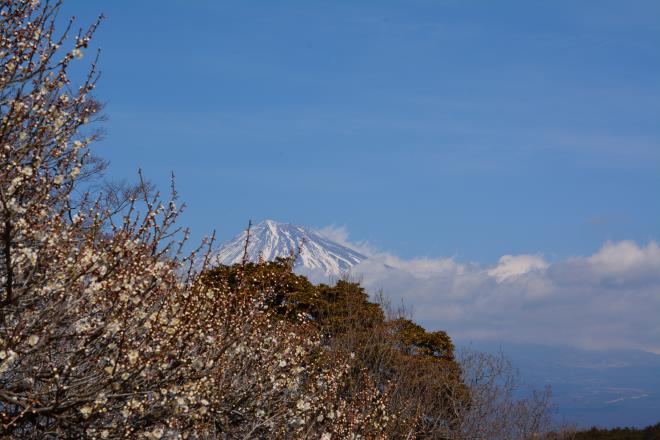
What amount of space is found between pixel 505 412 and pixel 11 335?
17835 mm

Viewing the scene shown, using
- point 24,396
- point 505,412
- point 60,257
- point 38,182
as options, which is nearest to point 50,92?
point 38,182

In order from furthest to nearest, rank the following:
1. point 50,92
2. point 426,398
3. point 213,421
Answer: point 426,398 < point 213,421 < point 50,92

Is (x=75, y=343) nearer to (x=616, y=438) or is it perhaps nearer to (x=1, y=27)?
(x=1, y=27)

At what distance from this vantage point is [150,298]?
8383 mm

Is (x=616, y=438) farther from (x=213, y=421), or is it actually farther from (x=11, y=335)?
(x=11, y=335)

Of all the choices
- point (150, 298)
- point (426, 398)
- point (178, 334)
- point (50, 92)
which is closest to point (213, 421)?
point (150, 298)

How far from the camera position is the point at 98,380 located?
7.29m

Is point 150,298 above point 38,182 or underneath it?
underneath

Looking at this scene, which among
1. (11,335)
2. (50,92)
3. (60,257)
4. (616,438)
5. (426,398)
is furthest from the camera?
(616,438)

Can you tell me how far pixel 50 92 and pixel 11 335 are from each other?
107 inches

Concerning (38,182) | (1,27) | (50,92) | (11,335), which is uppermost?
(1,27)

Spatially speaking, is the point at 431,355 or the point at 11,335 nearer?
the point at 11,335

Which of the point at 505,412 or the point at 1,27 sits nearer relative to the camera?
the point at 1,27

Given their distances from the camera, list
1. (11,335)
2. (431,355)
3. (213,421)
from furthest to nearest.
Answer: (431,355), (213,421), (11,335)
